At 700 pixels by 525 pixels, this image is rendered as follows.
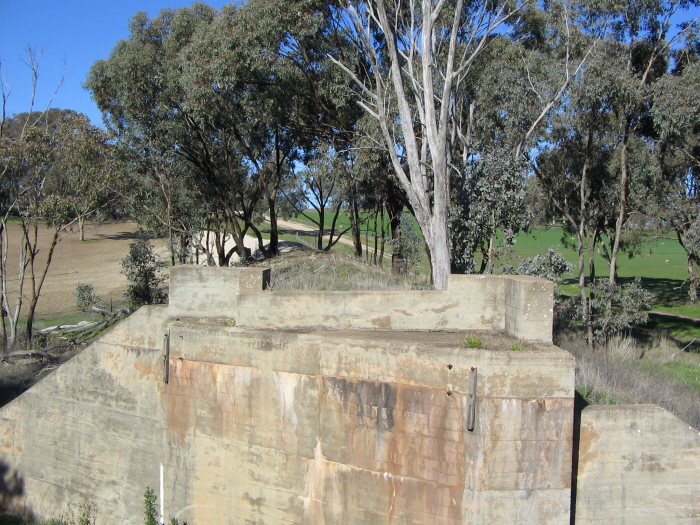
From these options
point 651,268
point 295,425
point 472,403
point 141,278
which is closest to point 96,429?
point 295,425

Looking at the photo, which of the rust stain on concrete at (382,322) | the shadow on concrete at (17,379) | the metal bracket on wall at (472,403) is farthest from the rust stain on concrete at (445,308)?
the shadow on concrete at (17,379)

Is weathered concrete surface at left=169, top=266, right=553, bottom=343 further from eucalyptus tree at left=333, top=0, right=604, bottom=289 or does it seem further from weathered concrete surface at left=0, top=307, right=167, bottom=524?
eucalyptus tree at left=333, top=0, right=604, bottom=289

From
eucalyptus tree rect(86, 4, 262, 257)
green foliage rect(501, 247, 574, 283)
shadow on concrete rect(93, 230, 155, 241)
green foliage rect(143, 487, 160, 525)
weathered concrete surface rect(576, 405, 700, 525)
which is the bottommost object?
green foliage rect(143, 487, 160, 525)

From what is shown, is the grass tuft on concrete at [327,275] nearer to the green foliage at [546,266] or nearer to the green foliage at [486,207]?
the green foliage at [486,207]

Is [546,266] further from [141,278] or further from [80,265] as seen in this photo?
[80,265]

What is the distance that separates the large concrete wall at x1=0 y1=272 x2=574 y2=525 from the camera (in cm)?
652

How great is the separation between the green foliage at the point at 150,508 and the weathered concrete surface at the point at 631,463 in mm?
6093

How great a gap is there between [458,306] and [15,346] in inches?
542

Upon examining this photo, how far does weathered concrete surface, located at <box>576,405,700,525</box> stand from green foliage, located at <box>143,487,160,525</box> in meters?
6.09

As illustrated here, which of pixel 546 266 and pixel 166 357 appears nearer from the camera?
pixel 166 357

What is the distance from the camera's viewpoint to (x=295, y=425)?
303 inches

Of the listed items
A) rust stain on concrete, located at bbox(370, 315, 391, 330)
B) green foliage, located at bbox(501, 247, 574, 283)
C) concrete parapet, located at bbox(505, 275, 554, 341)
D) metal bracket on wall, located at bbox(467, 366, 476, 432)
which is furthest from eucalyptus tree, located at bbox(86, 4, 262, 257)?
metal bracket on wall, located at bbox(467, 366, 476, 432)

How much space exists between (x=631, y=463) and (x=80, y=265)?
123ft

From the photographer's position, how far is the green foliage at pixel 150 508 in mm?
8595
